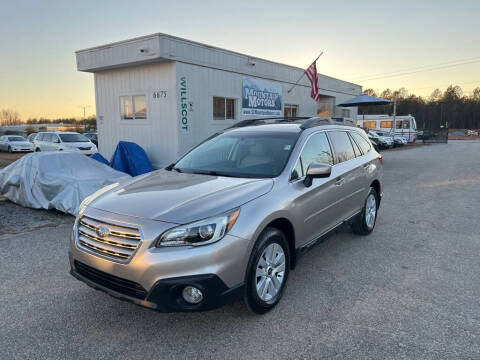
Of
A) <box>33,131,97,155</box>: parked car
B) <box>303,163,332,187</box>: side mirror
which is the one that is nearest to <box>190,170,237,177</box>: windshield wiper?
<box>303,163,332,187</box>: side mirror

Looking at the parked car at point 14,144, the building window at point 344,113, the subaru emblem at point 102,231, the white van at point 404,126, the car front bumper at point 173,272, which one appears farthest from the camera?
the white van at point 404,126

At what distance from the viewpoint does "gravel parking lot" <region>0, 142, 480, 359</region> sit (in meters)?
2.66

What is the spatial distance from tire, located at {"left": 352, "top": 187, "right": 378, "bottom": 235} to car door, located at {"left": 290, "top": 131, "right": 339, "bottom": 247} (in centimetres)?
108

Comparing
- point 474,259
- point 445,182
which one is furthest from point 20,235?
point 445,182

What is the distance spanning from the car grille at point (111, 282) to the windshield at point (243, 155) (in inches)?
58.1

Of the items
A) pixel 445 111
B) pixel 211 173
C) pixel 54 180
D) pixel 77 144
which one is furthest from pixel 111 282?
pixel 445 111

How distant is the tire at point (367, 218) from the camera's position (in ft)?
17.1

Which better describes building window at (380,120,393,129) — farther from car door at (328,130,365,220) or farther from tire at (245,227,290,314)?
tire at (245,227,290,314)

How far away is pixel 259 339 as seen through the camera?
278 centimetres

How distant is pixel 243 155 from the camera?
13.1 ft

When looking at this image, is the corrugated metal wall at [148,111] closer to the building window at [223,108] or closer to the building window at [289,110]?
the building window at [223,108]

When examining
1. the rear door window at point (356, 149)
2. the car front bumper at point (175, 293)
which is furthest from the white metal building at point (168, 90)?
the car front bumper at point (175, 293)

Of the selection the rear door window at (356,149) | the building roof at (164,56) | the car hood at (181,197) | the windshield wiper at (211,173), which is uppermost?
the building roof at (164,56)

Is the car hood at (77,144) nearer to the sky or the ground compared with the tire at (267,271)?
nearer to the sky
